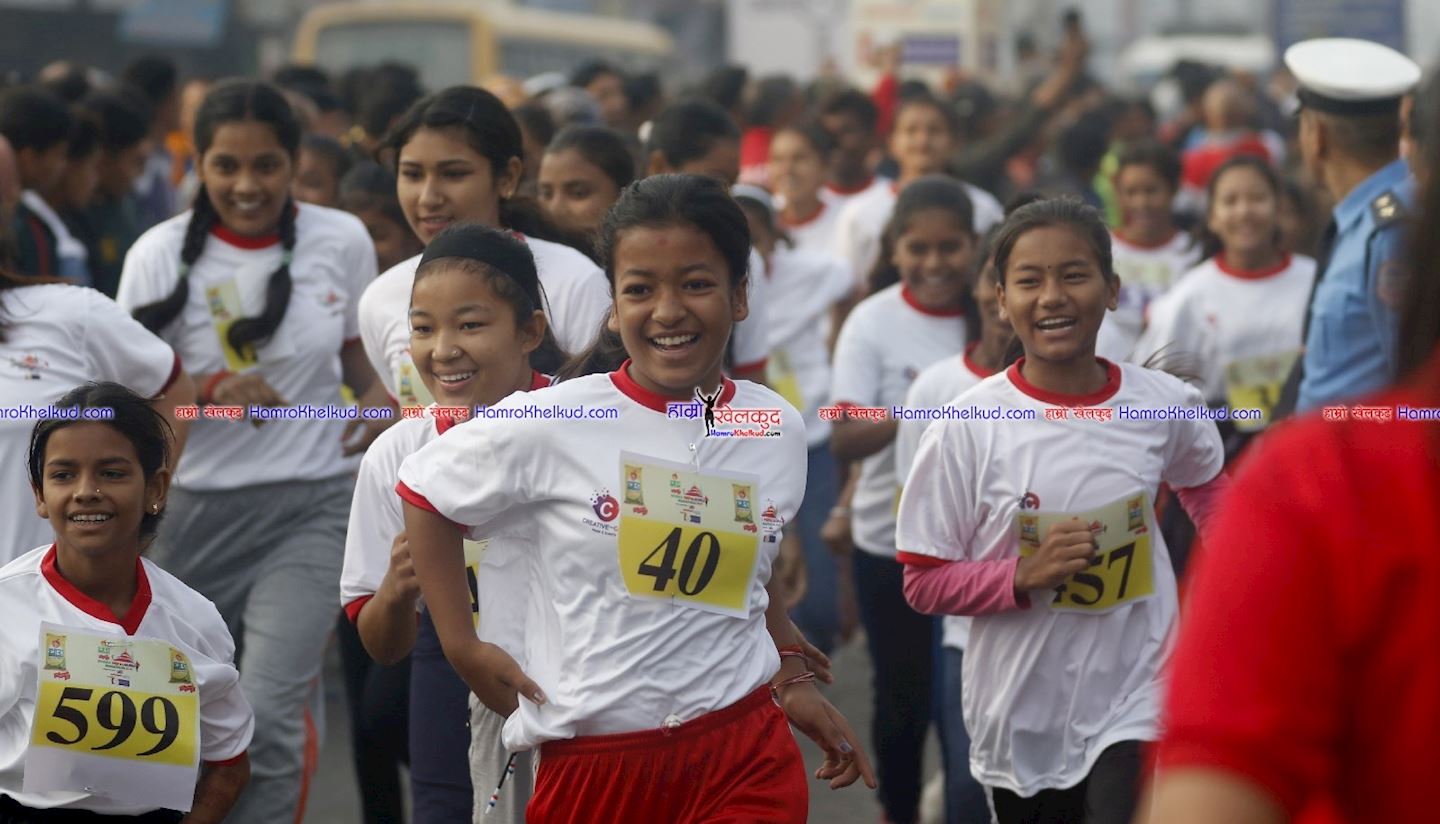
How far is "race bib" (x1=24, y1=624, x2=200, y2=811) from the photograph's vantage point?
377cm

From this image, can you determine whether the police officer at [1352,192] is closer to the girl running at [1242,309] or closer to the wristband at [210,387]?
the girl running at [1242,309]

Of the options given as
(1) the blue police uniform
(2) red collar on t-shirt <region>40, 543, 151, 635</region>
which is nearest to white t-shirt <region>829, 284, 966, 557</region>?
(1) the blue police uniform

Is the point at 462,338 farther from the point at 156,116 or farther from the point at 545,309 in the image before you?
the point at 156,116

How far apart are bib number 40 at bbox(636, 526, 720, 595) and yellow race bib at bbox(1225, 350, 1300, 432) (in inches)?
138

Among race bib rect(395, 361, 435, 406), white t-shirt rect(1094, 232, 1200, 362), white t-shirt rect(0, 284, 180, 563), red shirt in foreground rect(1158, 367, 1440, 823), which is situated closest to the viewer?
red shirt in foreground rect(1158, 367, 1440, 823)

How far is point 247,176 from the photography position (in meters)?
5.42

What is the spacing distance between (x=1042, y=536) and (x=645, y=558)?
109 cm

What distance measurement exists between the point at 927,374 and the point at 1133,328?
2.72 m

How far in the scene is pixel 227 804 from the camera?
400 centimetres

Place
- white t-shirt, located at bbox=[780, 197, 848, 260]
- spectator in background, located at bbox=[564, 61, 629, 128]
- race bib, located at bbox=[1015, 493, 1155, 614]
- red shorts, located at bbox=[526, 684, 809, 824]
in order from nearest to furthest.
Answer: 1. red shorts, located at bbox=[526, 684, 809, 824]
2. race bib, located at bbox=[1015, 493, 1155, 614]
3. white t-shirt, located at bbox=[780, 197, 848, 260]
4. spectator in background, located at bbox=[564, 61, 629, 128]

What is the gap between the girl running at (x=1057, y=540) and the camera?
161 inches

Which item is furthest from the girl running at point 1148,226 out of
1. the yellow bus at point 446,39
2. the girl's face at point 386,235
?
the yellow bus at point 446,39

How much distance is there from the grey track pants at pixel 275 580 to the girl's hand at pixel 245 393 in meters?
0.27

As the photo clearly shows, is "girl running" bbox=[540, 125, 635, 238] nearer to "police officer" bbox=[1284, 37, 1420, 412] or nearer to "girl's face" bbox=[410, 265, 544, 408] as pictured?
"girl's face" bbox=[410, 265, 544, 408]
